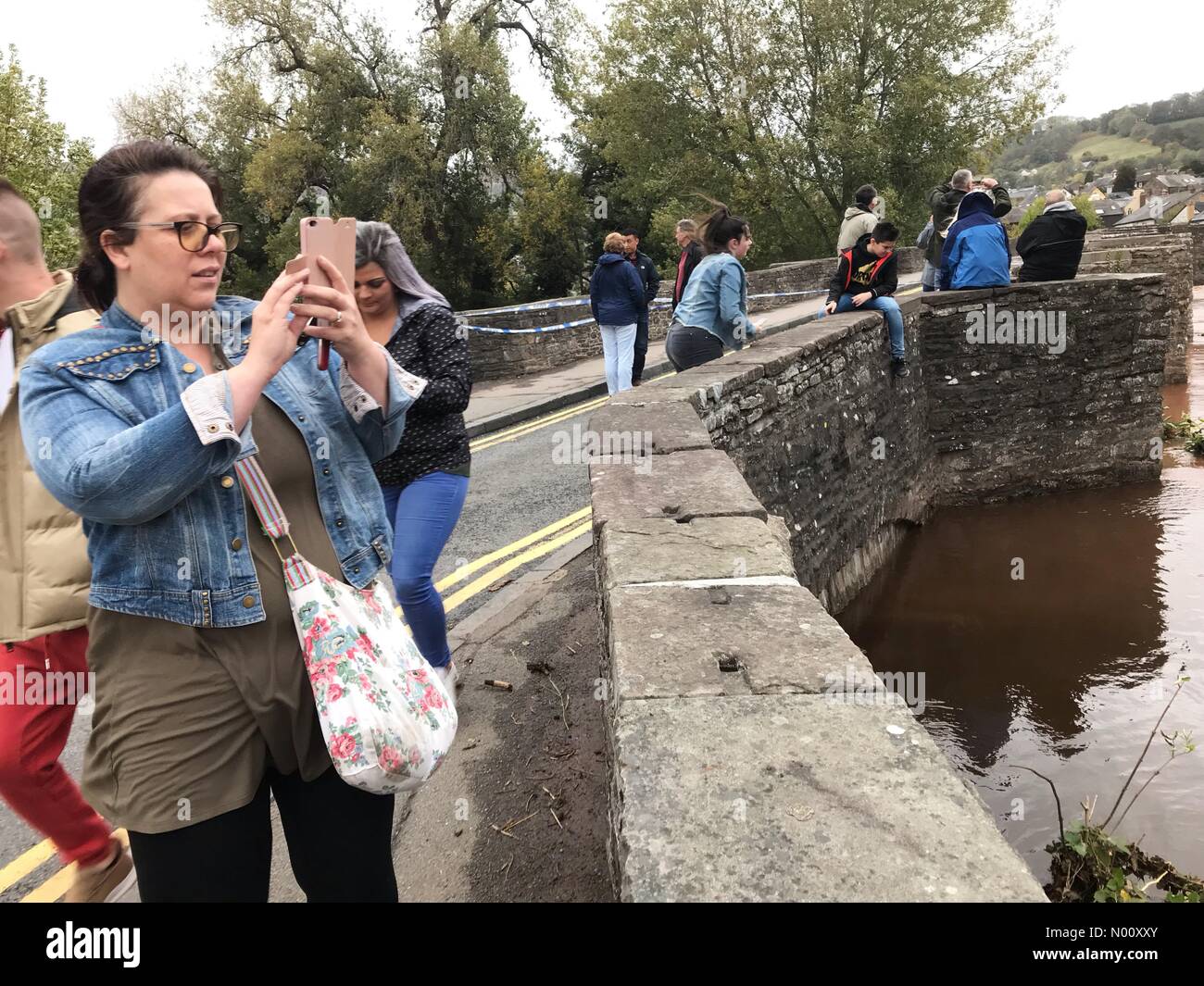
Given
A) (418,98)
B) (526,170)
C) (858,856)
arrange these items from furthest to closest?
1. (526,170)
2. (418,98)
3. (858,856)

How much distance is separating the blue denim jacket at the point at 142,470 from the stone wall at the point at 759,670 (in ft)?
2.68

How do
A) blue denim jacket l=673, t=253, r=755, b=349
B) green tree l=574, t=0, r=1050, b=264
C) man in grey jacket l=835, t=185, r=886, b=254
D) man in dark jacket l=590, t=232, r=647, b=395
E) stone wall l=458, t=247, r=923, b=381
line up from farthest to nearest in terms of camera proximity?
1. green tree l=574, t=0, r=1050, b=264
2. stone wall l=458, t=247, r=923, b=381
3. man in grey jacket l=835, t=185, r=886, b=254
4. man in dark jacket l=590, t=232, r=647, b=395
5. blue denim jacket l=673, t=253, r=755, b=349

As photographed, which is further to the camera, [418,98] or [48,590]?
[418,98]

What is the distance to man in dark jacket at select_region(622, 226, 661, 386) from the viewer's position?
384 inches

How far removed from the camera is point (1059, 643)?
24.6 ft

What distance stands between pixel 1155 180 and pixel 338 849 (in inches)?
3892

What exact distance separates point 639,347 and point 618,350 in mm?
1273

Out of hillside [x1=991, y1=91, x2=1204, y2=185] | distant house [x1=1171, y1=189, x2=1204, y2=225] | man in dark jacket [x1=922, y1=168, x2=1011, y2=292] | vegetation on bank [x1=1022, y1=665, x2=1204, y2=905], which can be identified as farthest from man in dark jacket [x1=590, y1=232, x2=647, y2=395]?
hillside [x1=991, y1=91, x2=1204, y2=185]

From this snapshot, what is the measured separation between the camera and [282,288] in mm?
1586

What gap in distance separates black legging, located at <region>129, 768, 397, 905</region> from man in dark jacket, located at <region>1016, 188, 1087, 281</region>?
33.7ft

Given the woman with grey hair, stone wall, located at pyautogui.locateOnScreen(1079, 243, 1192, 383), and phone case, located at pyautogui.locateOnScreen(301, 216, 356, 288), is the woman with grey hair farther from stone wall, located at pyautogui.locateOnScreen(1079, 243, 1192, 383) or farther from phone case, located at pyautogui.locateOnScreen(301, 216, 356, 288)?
stone wall, located at pyautogui.locateOnScreen(1079, 243, 1192, 383)

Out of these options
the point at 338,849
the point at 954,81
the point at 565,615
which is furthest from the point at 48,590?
the point at 954,81

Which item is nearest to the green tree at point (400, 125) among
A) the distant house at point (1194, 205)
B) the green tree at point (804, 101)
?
the green tree at point (804, 101)
